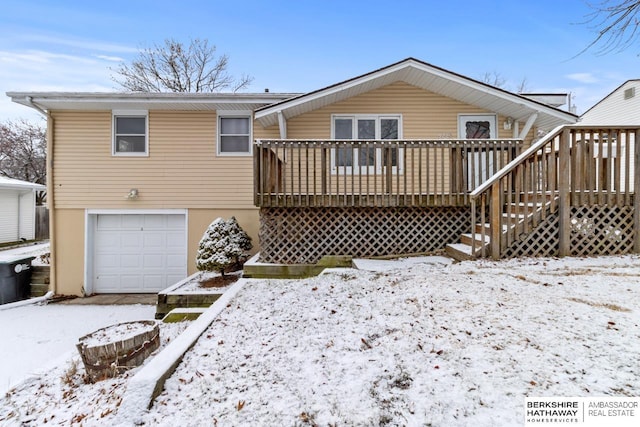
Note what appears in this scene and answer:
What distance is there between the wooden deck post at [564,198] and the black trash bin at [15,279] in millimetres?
12262

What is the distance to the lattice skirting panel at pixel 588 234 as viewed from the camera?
4.96m

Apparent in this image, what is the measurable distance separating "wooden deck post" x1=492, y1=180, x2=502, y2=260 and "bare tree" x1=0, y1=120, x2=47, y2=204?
29.0 m

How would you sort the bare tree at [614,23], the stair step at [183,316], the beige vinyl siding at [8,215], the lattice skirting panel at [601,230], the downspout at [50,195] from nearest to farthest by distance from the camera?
the stair step at [183,316] → the lattice skirting panel at [601,230] → the bare tree at [614,23] → the downspout at [50,195] → the beige vinyl siding at [8,215]

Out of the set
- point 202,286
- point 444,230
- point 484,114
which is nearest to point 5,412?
point 202,286

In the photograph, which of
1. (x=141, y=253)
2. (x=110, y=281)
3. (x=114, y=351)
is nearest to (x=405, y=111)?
(x=114, y=351)

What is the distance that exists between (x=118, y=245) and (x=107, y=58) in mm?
12225

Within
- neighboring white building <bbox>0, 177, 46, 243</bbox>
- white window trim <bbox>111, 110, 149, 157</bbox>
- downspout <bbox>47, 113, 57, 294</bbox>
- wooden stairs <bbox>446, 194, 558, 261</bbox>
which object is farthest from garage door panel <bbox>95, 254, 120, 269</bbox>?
neighboring white building <bbox>0, 177, 46, 243</bbox>

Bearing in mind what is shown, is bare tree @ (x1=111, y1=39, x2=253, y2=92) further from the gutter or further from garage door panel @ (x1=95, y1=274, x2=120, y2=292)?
garage door panel @ (x1=95, y1=274, x2=120, y2=292)

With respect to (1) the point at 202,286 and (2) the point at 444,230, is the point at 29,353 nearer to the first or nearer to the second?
(1) the point at 202,286

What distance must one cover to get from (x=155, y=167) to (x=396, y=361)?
816 cm

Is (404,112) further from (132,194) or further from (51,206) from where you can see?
(51,206)

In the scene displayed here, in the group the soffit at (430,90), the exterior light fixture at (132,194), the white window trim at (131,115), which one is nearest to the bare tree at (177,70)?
the white window trim at (131,115)

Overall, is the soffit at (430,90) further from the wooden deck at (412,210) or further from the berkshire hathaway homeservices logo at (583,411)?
the berkshire hathaway homeservices logo at (583,411)

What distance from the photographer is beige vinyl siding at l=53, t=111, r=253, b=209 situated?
8305 mm
